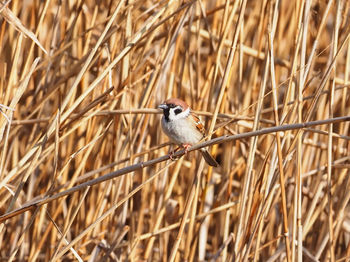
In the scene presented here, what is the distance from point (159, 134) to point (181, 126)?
376 mm

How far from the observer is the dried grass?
2516 mm

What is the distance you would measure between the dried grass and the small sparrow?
0.26 feet

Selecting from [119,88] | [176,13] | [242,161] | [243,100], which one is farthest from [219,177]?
[176,13]

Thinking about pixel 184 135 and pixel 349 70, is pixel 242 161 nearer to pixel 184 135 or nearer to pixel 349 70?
pixel 184 135

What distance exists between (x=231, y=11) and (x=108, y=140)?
1292 mm

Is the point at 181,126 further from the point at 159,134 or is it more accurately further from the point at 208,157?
the point at 159,134

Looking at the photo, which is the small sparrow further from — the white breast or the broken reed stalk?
the broken reed stalk

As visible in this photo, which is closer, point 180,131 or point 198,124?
point 180,131

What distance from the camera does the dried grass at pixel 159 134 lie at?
2516 millimetres

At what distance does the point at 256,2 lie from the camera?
408cm

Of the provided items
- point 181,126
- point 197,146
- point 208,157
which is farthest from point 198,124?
point 197,146

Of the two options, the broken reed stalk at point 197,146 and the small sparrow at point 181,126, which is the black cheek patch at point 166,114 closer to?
the small sparrow at point 181,126

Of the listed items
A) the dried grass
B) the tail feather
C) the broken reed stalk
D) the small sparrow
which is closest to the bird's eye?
the small sparrow

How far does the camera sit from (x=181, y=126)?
3127 mm
